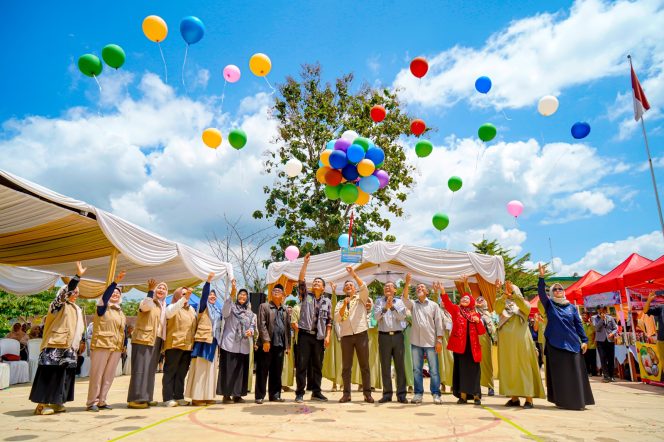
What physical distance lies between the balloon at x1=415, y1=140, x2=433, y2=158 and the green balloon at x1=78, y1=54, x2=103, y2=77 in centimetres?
576

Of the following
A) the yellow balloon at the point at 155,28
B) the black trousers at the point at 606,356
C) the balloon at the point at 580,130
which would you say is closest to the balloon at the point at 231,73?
the yellow balloon at the point at 155,28

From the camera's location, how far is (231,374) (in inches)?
231

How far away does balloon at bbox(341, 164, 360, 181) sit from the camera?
7668 millimetres

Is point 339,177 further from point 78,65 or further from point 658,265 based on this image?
point 658,265

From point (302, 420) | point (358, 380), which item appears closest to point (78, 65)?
point (302, 420)

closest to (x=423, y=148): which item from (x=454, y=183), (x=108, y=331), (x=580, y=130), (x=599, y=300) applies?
(x=454, y=183)

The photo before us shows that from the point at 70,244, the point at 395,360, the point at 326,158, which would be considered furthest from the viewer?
the point at 70,244

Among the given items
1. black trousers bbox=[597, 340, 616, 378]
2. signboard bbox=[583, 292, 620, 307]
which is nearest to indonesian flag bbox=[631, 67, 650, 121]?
signboard bbox=[583, 292, 620, 307]

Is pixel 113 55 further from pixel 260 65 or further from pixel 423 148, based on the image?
pixel 423 148

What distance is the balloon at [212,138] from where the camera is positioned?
7.38 meters

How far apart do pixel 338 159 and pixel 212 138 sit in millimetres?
2252

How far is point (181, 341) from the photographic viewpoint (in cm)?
571

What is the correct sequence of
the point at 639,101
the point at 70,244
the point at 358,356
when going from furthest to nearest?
the point at 639,101 → the point at 70,244 → the point at 358,356

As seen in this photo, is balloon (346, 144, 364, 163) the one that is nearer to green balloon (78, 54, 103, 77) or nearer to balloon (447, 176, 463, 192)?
balloon (447, 176, 463, 192)
